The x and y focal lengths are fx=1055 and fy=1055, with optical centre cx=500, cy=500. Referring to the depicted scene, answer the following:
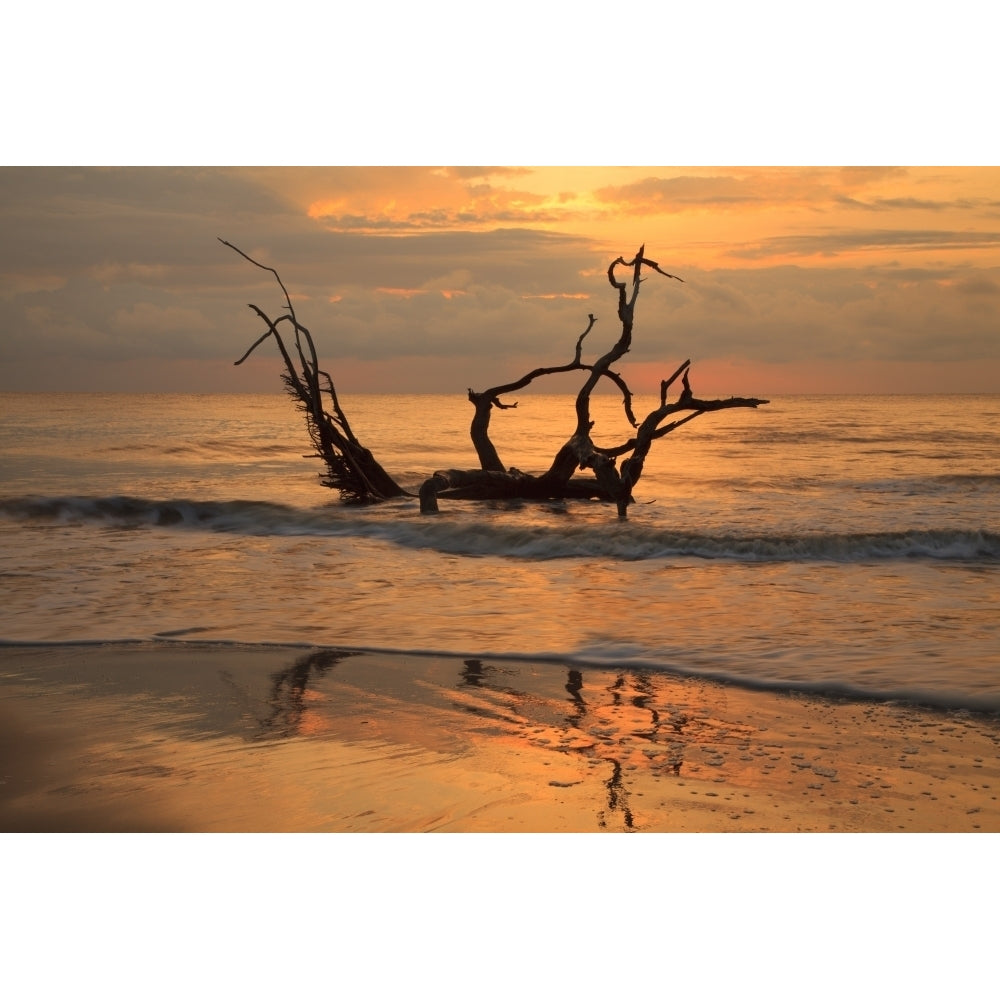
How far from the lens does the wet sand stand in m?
3.53

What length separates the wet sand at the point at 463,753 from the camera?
353 cm

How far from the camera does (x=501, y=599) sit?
7293 millimetres

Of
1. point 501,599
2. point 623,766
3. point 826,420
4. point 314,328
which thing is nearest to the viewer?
point 623,766

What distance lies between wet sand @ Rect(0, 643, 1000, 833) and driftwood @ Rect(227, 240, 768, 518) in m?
5.33

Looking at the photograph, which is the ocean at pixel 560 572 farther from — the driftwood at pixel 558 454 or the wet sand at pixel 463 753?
the wet sand at pixel 463 753

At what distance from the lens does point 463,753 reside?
4.11 metres

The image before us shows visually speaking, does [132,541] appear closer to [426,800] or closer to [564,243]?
[564,243]

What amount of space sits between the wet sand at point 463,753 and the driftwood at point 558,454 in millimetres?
5328

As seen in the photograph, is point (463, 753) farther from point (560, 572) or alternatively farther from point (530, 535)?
point (530, 535)

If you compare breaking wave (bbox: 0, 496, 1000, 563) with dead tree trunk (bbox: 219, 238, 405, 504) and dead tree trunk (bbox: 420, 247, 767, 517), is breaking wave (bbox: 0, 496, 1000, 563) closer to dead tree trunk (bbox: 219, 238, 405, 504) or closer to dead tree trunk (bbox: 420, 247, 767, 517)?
dead tree trunk (bbox: 219, 238, 405, 504)

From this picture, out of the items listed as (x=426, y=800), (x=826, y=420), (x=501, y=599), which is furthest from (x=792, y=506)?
(x=826, y=420)

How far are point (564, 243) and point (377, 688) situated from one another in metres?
9.47

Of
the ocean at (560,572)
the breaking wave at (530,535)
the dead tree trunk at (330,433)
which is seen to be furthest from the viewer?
the dead tree trunk at (330,433)

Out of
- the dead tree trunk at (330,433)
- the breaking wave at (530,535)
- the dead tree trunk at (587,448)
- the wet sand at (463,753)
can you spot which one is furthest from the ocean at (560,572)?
the wet sand at (463,753)
